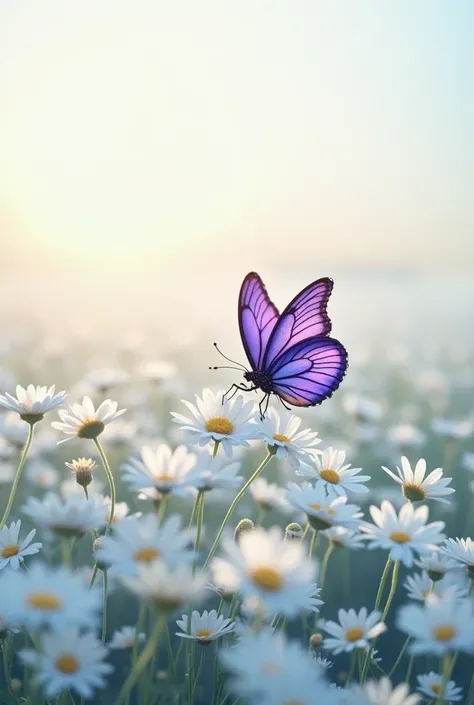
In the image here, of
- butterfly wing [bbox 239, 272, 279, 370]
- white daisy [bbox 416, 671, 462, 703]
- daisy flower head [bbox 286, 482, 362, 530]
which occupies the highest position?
butterfly wing [bbox 239, 272, 279, 370]

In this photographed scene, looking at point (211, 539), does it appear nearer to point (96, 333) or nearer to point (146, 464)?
point (146, 464)

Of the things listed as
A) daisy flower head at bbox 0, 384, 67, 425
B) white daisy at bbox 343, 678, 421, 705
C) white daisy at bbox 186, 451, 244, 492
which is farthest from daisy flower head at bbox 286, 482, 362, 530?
daisy flower head at bbox 0, 384, 67, 425

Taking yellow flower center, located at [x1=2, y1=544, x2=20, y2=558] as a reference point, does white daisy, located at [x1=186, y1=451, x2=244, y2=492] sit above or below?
above

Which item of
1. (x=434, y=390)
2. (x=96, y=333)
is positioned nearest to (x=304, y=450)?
(x=434, y=390)

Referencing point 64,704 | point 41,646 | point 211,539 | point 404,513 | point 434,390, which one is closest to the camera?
point 41,646

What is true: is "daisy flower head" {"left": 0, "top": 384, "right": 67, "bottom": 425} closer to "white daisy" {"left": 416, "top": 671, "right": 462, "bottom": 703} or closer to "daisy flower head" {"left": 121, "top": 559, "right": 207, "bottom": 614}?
"daisy flower head" {"left": 121, "top": 559, "right": 207, "bottom": 614}

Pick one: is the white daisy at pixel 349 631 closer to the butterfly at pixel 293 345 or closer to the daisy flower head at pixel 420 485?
the daisy flower head at pixel 420 485

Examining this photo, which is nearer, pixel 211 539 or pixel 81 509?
pixel 81 509

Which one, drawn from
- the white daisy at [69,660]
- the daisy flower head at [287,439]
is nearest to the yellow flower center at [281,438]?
the daisy flower head at [287,439]

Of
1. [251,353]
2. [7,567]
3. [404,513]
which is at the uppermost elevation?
[251,353]
